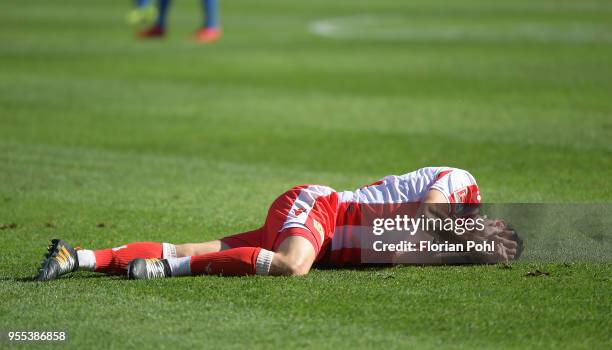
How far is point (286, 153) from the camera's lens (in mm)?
12805

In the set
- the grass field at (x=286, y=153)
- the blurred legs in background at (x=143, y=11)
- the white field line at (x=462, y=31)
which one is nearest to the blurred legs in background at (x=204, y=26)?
the grass field at (x=286, y=153)

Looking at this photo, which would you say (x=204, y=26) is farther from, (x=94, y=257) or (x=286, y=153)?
(x=94, y=257)

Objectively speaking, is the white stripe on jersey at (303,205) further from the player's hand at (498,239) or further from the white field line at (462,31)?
the white field line at (462,31)

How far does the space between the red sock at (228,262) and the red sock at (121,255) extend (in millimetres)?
388

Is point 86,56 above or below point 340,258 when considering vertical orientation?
above

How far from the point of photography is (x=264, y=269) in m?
6.74

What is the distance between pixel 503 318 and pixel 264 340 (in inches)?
53.4

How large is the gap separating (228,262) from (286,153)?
6.08 m

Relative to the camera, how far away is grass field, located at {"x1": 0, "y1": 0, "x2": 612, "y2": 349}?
5914mm

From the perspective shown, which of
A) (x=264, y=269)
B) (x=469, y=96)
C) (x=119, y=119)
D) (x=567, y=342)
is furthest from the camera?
(x=469, y=96)

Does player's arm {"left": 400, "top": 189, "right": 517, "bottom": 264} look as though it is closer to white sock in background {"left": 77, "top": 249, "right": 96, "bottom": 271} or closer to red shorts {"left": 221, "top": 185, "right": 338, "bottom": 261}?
red shorts {"left": 221, "top": 185, "right": 338, "bottom": 261}

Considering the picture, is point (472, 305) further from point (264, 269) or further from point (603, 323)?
point (264, 269)

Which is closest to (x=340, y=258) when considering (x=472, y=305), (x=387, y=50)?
(x=472, y=305)

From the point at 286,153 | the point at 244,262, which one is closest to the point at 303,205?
the point at 244,262
